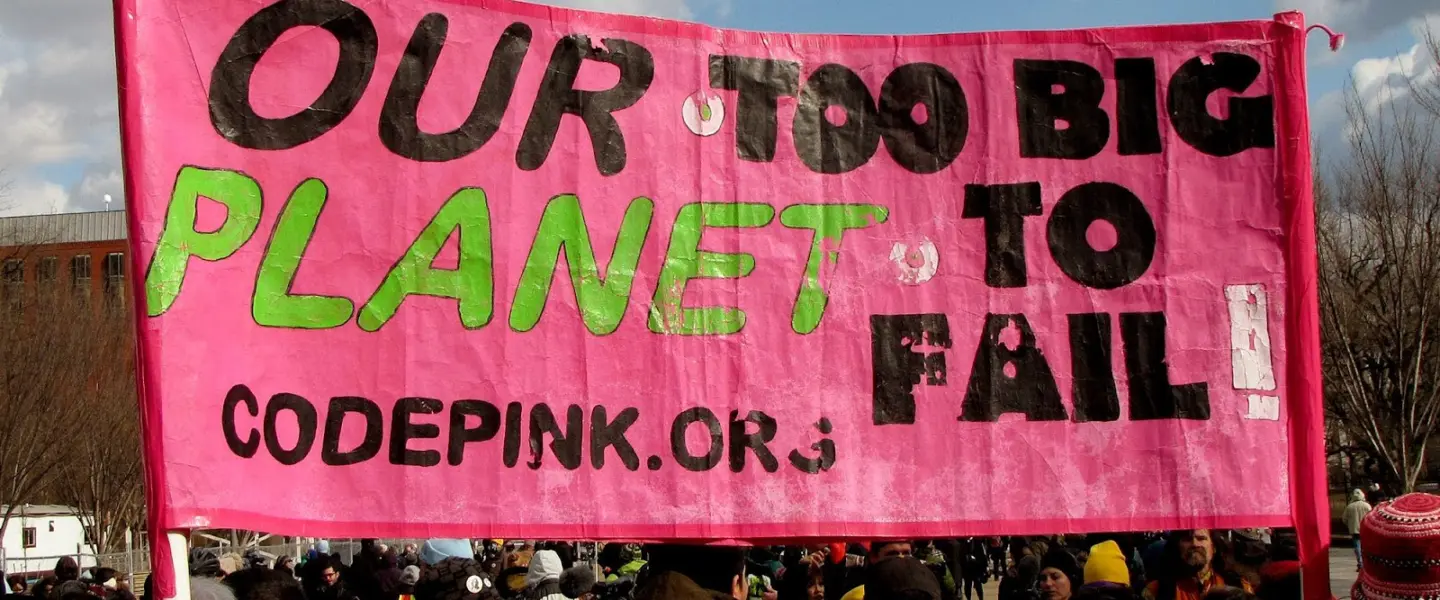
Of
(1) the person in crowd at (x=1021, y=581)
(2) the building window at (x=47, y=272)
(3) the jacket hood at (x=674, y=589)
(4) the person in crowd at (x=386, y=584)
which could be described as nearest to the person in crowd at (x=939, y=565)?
(1) the person in crowd at (x=1021, y=581)

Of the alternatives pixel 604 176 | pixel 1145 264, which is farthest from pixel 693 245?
pixel 1145 264

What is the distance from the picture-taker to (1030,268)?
466 centimetres

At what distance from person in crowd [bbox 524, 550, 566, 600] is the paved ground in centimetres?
967

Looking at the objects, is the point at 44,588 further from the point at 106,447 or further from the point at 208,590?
the point at 106,447

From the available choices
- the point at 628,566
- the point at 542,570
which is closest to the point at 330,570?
the point at 628,566

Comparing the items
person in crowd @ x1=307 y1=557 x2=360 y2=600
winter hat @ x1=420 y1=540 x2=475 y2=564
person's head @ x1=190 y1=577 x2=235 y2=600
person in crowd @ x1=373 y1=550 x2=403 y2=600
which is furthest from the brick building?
person's head @ x1=190 y1=577 x2=235 y2=600

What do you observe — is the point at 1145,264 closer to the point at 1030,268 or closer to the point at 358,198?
the point at 1030,268

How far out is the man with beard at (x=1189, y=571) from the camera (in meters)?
6.79

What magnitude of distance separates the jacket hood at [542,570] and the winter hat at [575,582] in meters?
0.33

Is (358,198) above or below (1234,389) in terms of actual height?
above

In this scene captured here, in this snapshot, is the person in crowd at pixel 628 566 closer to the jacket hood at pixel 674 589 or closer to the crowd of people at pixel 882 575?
the crowd of people at pixel 882 575

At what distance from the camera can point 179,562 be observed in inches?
157

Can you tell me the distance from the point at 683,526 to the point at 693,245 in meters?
0.83

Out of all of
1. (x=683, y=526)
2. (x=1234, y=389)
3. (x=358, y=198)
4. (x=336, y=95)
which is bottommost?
(x=683, y=526)
